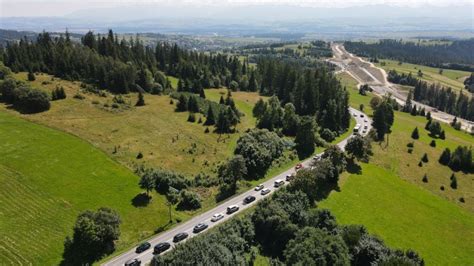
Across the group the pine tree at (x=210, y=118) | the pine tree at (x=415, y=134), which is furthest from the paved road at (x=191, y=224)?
the pine tree at (x=415, y=134)

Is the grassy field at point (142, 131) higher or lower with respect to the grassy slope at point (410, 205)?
higher

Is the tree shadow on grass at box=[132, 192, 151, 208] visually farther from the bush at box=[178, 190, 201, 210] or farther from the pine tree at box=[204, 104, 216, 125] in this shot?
the pine tree at box=[204, 104, 216, 125]

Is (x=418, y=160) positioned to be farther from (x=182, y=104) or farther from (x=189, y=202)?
(x=182, y=104)

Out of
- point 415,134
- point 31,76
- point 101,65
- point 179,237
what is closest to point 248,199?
point 179,237

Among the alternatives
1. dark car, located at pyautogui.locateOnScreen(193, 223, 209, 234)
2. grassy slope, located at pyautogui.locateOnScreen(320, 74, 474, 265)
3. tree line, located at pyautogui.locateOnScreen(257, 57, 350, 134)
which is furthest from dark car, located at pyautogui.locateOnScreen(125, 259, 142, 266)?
tree line, located at pyautogui.locateOnScreen(257, 57, 350, 134)

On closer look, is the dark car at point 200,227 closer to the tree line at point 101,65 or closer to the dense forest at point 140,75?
the dense forest at point 140,75

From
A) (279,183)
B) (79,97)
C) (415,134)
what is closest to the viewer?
(279,183)
